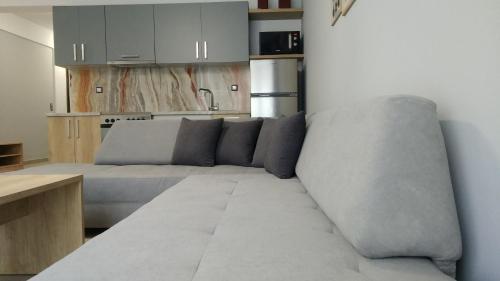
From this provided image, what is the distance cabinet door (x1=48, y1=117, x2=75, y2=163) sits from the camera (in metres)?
4.55

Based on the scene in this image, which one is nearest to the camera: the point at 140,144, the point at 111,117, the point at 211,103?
the point at 140,144

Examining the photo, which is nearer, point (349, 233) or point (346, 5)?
point (349, 233)

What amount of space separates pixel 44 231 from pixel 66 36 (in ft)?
12.1

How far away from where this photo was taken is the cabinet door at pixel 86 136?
453 centimetres

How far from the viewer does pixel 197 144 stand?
106 inches

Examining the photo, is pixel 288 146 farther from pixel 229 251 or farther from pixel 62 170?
pixel 62 170

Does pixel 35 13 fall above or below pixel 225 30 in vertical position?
above

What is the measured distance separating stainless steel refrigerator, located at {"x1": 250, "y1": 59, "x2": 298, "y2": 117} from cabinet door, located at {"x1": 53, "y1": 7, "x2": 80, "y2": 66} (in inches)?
95.3

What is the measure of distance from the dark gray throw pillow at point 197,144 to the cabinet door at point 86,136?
2.25 m

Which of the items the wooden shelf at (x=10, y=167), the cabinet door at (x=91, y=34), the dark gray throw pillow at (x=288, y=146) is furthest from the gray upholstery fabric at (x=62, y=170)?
the wooden shelf at (x=10, y=167)

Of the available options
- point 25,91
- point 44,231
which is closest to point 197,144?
point 44,231

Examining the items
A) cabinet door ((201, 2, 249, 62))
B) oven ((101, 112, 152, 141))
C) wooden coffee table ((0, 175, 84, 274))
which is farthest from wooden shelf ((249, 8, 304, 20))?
wooden coffee table ((0, 175, 84, 274))

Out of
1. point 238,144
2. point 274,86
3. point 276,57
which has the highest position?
point 276,57

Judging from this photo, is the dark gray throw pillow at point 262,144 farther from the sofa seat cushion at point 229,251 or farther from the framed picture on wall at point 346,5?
the sofa seat cushion at point 229,251
